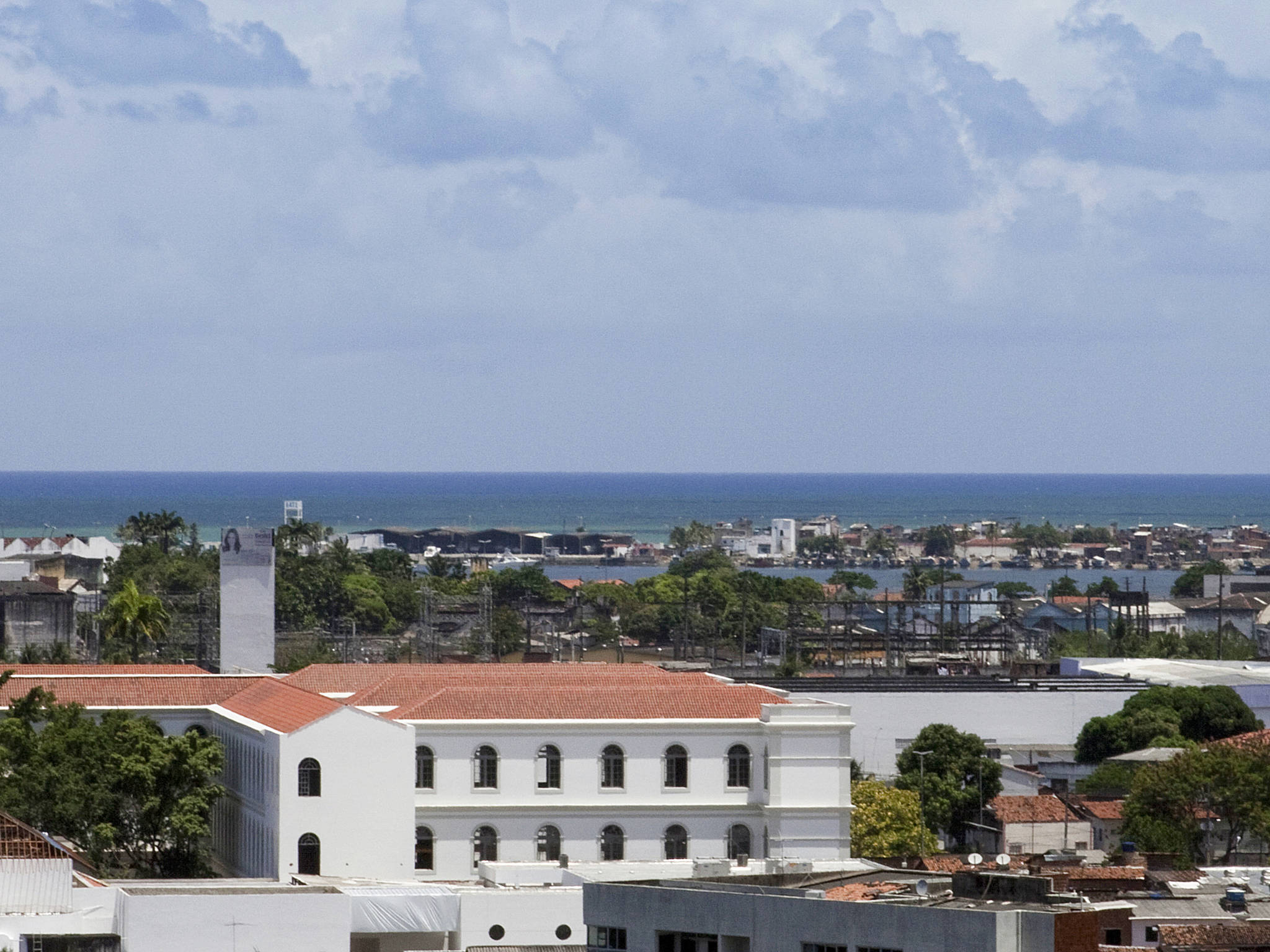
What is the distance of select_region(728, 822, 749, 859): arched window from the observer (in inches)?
2840

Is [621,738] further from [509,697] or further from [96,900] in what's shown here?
[96,900]

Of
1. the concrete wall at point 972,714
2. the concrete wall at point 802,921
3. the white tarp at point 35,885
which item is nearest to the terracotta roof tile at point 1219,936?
the concrete wall at point 802,921

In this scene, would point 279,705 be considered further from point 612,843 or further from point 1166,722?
point 1166,722

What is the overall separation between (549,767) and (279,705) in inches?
321

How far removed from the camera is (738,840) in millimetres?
72250

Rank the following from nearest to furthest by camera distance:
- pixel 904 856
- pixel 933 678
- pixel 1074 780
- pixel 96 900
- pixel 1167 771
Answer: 1. pixel 96 900
2. pixel 904 856
3. pixel 1167 771
4. pixel 1074 780
5. pixel 933 678

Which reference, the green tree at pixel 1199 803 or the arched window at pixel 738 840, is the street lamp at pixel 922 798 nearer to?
the arched window at pixel 738 840

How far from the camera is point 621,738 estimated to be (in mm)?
72125

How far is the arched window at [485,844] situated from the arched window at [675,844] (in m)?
4.94

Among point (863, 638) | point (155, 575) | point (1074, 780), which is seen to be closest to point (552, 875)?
point (1074, 780)

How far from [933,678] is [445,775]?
47.3 meters

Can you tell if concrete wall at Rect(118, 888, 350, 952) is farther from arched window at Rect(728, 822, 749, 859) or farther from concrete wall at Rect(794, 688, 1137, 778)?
concrete wall at Rect(794, 688, 1137, 778)

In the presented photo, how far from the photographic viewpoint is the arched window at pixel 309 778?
6712cm

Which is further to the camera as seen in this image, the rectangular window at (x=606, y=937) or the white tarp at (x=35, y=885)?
the white tarp at (x=35, y=885)
